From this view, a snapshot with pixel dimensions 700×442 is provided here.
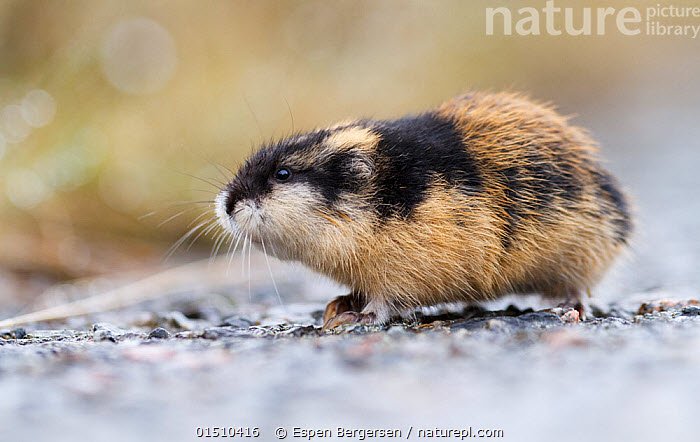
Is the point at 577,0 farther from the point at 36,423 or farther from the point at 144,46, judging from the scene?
the point at 36,423

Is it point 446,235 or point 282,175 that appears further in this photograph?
point 282,175

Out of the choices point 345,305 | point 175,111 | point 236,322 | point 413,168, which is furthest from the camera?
point 175,111

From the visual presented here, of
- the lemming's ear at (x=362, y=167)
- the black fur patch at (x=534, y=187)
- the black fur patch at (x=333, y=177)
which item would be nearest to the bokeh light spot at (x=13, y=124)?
the black fur patch at (x=333, y=177)

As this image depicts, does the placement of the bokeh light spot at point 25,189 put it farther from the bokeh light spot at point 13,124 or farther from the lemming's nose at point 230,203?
the lemming's nose at point 230,203

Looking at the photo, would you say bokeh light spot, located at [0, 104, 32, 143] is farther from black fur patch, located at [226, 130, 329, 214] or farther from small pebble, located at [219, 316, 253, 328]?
black fur patch, located at [226, 130, 329, 214]

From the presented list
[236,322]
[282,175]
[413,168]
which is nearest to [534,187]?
[413,168]

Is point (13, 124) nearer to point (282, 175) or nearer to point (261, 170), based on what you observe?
point (261, 170)
